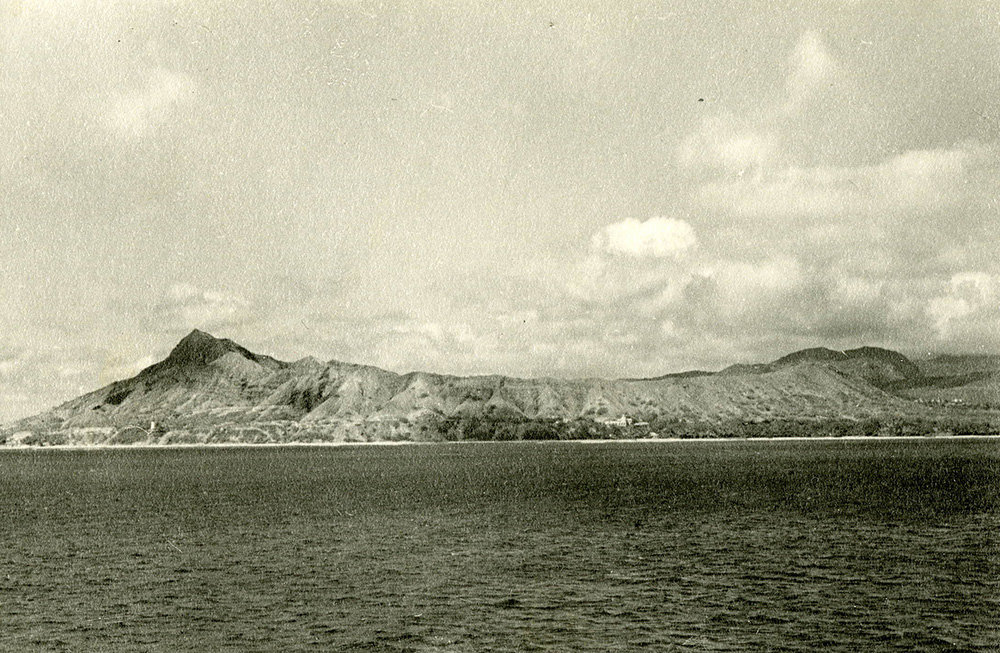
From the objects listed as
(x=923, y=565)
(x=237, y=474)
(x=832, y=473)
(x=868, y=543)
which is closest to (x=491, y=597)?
(x=923, y=565)

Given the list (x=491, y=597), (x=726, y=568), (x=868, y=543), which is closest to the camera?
(x=491, y=597)

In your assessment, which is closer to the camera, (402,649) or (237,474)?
(402,649)

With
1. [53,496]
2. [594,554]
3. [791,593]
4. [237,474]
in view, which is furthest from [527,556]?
[237,474]

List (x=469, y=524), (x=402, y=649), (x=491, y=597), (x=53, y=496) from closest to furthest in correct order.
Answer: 1. (x=402, y=649)
2. (x=491, y=597)
3. (x=469, y=524)
4. (x=53, y=496)

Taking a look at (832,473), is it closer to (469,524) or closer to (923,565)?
(469,524)

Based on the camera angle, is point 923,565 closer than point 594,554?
Yes

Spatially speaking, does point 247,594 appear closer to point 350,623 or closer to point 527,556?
point 350,623
